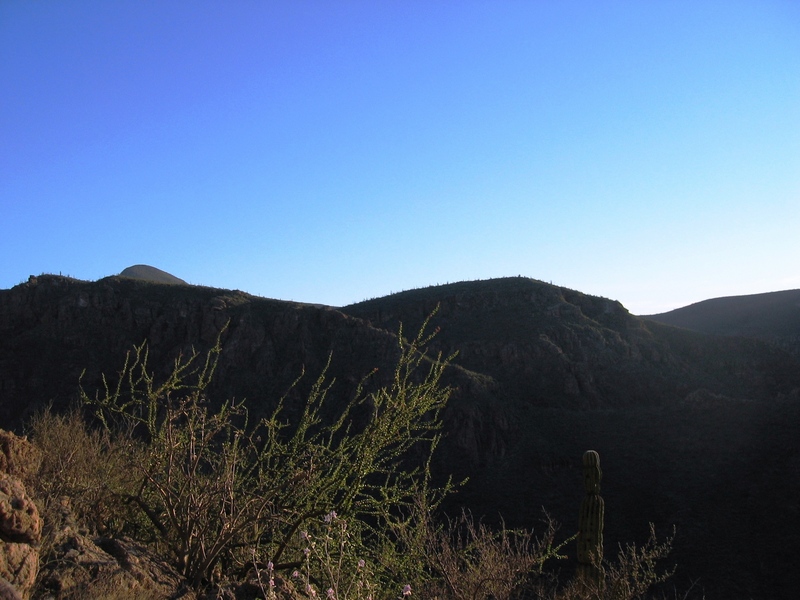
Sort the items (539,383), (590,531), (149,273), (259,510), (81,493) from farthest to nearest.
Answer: (149,273), (539,383), (590,531), (81,493), (259,510)

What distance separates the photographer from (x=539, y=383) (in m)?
33.0

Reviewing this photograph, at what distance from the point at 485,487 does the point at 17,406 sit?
21.3 metres

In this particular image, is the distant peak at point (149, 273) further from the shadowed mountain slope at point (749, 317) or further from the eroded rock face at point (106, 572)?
the eroded rock face at point (106, 572)

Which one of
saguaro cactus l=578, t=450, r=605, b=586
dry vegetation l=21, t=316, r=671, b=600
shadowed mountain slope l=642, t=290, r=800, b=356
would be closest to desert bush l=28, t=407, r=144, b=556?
dry vegetation l=21, t=316, r=671, b=600

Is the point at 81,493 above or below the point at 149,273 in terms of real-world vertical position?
below

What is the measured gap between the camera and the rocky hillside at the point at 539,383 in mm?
21203

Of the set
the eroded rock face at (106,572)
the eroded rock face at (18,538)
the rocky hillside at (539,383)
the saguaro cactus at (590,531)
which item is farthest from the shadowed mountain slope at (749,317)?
the eroded rock face at (18,538)

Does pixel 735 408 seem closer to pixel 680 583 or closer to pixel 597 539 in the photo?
pixel 680 583

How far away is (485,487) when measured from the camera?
24.8 metres

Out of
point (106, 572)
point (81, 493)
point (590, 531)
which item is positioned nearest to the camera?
point (106, 572)

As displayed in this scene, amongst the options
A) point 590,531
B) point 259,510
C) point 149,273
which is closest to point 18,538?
point 259,510

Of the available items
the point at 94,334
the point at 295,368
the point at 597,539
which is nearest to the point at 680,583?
the point at 597,539

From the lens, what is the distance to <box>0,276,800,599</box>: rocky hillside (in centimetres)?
2120

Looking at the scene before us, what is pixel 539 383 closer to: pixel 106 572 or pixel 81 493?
pixel 81 493
